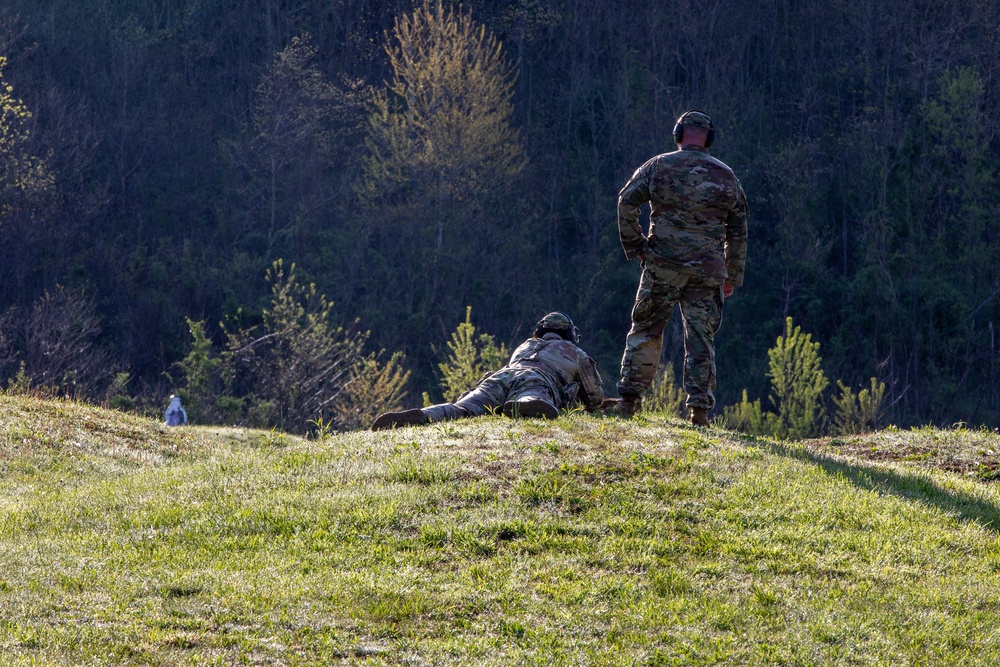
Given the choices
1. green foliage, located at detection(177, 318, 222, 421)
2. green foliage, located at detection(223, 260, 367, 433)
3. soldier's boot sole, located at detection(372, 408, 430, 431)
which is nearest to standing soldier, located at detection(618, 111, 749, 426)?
soldier's boot sole, located at detection(372, 408, 430, 431)

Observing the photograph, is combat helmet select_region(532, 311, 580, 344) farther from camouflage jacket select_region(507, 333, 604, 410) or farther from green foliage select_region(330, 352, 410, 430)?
green foliage select_region(330, 352, 410, 430)

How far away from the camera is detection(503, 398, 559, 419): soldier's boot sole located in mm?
9609

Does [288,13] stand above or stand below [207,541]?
above

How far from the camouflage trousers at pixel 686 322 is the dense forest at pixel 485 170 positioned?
32.4 meters

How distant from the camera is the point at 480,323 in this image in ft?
163

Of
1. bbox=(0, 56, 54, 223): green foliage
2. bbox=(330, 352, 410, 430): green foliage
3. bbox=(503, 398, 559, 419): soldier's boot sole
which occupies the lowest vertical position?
bbox=(330, 352, 410, 430): green foliage

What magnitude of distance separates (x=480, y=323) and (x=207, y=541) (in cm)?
4271

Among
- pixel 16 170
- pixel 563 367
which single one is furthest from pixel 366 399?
pixel 563 367

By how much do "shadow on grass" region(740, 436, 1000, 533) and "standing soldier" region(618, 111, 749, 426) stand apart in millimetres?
1001

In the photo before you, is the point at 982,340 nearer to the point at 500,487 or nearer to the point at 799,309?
the point at 799,309

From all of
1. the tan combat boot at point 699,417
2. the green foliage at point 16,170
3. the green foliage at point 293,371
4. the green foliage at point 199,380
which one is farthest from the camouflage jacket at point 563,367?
the green foliage at point 16,170

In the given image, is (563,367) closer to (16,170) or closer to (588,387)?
(588,387)

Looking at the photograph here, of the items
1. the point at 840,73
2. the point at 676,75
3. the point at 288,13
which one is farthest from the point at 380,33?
the point at 840,73

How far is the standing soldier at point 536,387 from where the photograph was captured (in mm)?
9836
